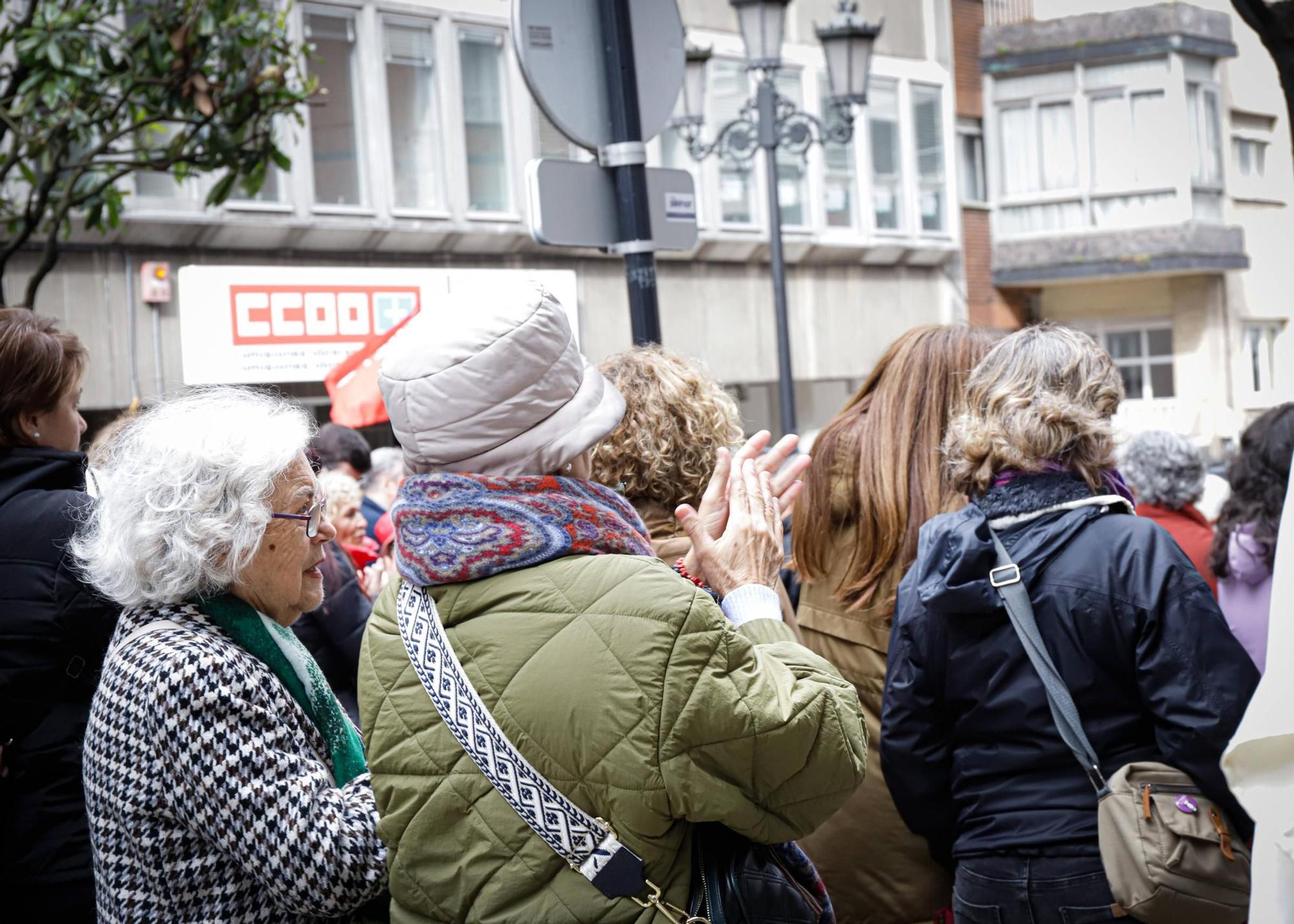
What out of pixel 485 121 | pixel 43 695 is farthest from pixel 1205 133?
pixel 43 695

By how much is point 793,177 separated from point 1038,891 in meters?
18.6

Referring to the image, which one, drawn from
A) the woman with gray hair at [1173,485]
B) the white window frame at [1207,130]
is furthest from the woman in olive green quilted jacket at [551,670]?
the white window frame at [1207,130]

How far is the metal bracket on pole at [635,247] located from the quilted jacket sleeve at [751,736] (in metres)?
2.00

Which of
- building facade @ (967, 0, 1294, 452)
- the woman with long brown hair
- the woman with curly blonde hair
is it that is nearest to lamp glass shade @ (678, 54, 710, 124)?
the woman with long brown hair

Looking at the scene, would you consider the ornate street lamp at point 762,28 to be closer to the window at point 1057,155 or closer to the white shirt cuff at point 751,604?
the white shirt cuff at point 751,604

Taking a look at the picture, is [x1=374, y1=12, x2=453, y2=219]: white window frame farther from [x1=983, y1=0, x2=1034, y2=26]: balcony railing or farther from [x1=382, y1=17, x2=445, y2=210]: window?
[x1=983, y1=0, x2=1034, y2=26]: balcony railing

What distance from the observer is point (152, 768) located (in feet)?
8.05

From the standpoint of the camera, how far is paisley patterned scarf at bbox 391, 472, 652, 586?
2.22 metres

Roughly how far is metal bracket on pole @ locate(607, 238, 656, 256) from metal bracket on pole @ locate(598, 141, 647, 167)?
22cm

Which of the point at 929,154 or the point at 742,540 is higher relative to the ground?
the point at 929,154

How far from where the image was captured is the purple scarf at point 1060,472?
9.84 ft

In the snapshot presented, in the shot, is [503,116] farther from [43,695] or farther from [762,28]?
[43,695]

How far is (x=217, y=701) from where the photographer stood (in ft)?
8.07

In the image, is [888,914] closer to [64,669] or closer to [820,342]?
[64,669]
